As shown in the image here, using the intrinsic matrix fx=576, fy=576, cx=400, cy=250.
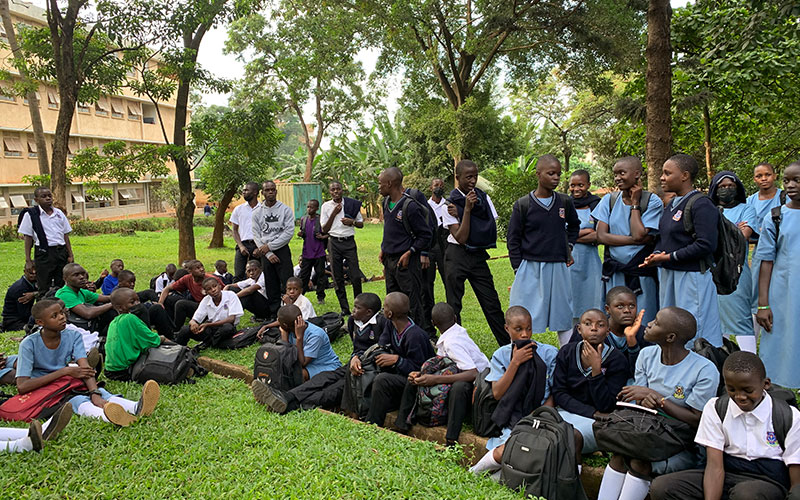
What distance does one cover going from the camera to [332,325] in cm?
714

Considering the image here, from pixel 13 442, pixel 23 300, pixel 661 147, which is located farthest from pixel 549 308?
pixel 23 300

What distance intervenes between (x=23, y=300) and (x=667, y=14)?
9.33 meters

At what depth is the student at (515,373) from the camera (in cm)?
394

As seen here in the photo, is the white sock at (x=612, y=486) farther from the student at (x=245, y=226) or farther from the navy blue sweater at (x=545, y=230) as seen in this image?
the student at (x=245, y=226)

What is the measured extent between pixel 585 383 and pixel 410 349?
1445 mm

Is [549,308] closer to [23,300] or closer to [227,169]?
[23,300]

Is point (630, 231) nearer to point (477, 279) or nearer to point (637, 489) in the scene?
point (477, 279)

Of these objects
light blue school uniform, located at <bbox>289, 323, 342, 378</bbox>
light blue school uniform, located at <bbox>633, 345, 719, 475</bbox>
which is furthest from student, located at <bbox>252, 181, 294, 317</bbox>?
light blue school uniform, located at <bbox>633, 345, 719, 475</bbox>

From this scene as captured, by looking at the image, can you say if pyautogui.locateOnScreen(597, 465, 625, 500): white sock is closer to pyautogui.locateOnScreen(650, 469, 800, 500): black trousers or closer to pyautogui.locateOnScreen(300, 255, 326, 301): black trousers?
pyautogui.locateOnScreen(650, 469, 800, 500): black trousers

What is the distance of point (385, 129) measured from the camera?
2834cm

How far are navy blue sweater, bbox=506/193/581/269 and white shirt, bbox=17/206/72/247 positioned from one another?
6.25 m

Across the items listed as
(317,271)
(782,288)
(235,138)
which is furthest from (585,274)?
(235,138)

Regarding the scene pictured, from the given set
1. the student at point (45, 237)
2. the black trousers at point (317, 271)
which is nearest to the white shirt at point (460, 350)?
the black trousers at point (317, 271)

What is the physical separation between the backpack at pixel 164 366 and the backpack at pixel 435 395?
101 inches
